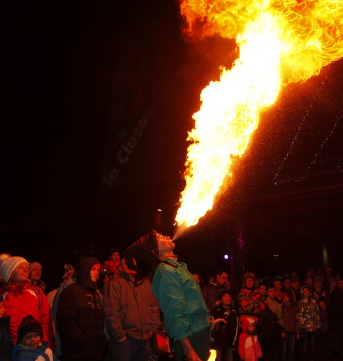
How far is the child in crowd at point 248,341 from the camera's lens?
6.51 meters

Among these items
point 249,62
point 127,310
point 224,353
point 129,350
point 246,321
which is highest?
point 249,62

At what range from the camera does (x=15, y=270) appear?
14.4 ft

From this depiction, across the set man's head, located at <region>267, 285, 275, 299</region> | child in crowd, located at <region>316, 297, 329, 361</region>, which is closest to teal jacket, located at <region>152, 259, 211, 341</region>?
man's head, located at <region>267, 285, 275, 299</region>

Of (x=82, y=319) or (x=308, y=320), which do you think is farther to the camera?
(x=308, y=320)

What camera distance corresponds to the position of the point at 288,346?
7.89 metres

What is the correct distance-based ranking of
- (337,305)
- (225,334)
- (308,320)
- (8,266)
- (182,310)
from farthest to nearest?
(337,305) < (308,320) < (225,334) < (8,266) < (182,310)

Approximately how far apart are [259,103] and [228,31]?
4.71ft

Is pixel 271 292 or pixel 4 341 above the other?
pixel 271 292

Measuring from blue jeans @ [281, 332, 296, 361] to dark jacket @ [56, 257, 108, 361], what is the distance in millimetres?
4759

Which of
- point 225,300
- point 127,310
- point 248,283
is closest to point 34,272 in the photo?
point 127,310

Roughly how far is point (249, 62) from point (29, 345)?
573 cm

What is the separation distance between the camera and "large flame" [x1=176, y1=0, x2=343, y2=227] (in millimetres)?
6297

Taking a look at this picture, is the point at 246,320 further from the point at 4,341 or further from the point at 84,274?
the point at 4,341

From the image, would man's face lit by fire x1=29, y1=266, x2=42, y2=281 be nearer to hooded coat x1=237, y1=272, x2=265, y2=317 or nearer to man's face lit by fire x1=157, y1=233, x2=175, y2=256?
man's face lit by fire x1=157, y1=233, x2=175, y2=256
